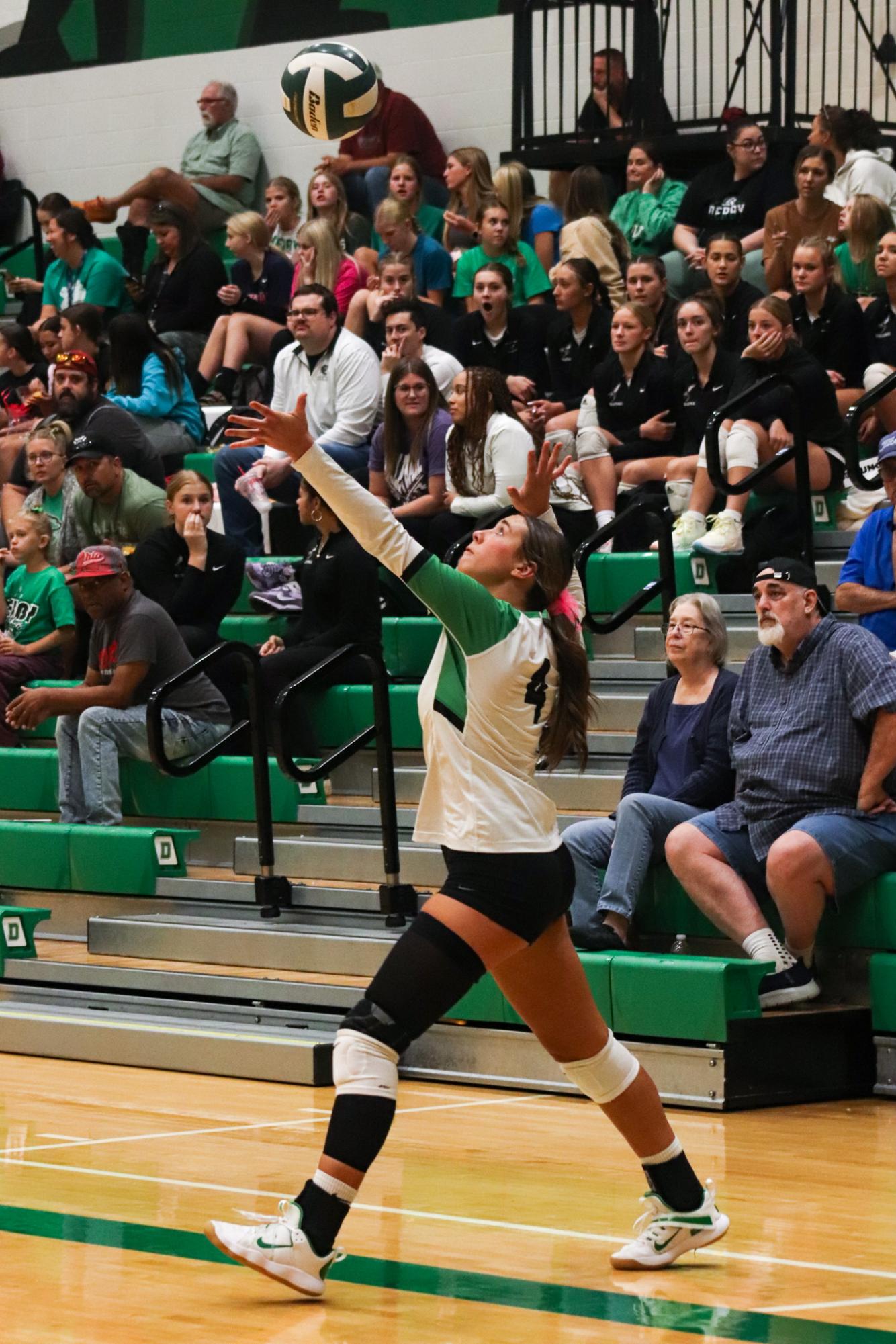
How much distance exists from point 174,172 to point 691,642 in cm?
938

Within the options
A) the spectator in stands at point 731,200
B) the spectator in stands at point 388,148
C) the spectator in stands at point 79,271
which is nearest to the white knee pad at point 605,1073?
the spectator in stands at point 731,200

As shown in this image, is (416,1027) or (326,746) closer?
(416,1027)

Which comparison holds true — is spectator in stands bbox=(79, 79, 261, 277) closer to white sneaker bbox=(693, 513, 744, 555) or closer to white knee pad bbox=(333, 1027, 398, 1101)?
white sneaker bbox=(693, 513, 744, 555)

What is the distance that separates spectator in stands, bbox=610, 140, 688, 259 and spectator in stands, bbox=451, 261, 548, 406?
154 cm

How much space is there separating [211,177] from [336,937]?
9301mm

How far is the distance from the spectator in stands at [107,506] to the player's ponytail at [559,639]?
514 cm

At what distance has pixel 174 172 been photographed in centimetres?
1472

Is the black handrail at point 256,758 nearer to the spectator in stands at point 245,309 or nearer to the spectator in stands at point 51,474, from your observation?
the spectator in stands at point 51,474

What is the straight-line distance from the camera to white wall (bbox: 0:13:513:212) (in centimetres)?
1401

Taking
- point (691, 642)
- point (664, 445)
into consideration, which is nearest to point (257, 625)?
point (664, 445)

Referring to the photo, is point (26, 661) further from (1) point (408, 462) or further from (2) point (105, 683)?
(1) point (408, 462)

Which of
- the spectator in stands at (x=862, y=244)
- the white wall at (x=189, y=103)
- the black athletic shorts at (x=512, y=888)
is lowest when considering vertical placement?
the black athletic shorts at (x=512, y=888)

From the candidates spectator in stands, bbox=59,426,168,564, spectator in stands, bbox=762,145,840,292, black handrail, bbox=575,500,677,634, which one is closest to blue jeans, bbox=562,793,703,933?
black handrail, bbox=575,500,677,634

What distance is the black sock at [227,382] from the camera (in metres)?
A: 11.9
